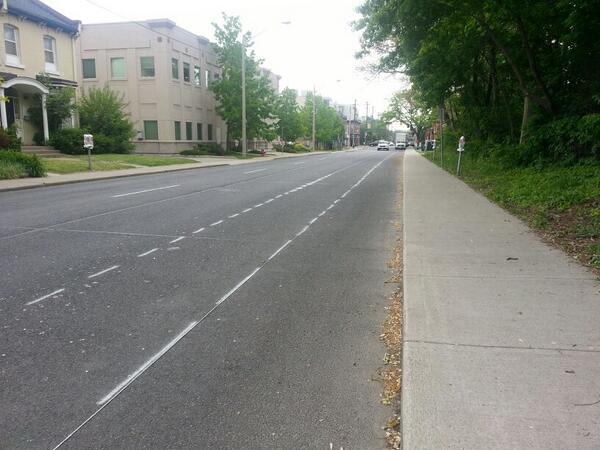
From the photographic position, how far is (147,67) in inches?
1570

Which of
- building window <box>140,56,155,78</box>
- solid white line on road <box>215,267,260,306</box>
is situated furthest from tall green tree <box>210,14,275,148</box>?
solid white line on road <box>215,267,260,306</box>

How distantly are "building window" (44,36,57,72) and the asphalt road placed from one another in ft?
83.0

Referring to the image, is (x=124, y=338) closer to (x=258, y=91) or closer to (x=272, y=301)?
(x=272, y=301)

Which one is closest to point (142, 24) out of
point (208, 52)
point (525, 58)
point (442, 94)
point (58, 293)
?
point (208, 52)

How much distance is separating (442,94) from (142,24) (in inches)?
922

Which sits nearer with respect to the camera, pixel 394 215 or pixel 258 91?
pixel 394 215

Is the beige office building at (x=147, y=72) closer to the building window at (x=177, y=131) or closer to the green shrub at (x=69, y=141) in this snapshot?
the building window at (x=177, y=131)

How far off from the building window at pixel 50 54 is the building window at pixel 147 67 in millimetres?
9217

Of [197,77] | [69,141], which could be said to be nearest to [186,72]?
[197,77]

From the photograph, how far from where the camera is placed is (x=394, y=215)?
1194cm

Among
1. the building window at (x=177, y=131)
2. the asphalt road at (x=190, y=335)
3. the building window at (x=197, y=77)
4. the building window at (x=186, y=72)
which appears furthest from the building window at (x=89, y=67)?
the asphalt road at (x=190, y=335)

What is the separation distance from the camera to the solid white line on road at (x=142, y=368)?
3.46 meters

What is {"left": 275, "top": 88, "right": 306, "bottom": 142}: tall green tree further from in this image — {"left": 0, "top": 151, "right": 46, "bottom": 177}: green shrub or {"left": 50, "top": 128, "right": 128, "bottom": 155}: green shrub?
{"left": 0, "top": 151, "right": 46, "bottom": 177}: green shrub

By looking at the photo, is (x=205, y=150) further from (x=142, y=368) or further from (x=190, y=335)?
(x=142, y=368)
